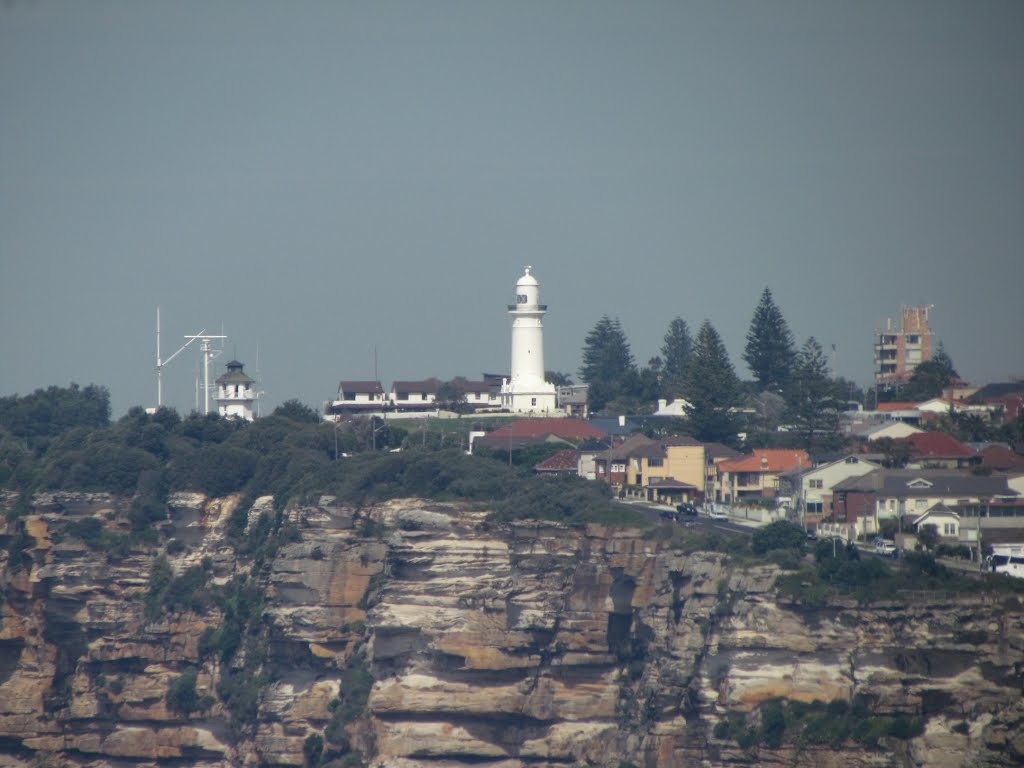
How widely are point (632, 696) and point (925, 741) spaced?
1422cm

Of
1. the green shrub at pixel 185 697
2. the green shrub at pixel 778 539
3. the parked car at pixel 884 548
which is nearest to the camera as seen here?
the green shrub at pixel 778 539

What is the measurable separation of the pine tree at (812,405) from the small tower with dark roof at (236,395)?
91.7 feet

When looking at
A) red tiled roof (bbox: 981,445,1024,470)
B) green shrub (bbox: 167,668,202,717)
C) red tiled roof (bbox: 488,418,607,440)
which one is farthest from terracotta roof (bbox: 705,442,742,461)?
green shrub (bbox: 167,668,202,717)

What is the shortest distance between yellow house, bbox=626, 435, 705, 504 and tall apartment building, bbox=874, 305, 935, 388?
158ft

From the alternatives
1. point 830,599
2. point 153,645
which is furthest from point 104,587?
point 830,599

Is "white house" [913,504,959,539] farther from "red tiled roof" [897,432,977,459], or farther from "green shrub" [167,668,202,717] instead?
"green shrub" [167,668,202,717]

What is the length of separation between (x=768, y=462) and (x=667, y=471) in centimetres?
436

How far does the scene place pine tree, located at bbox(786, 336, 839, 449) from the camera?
376ft

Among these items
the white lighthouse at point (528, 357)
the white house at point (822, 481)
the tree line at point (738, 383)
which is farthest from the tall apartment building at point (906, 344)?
the white house at point (822, 481)

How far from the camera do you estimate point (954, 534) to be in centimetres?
8838

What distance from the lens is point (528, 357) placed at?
5049 inches

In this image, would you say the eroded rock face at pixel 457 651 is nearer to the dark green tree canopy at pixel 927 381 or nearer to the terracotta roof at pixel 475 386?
the terracotta roof at pixel 475 386

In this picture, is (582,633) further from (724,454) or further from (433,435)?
(433,435)

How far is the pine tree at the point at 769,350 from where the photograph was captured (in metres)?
134
